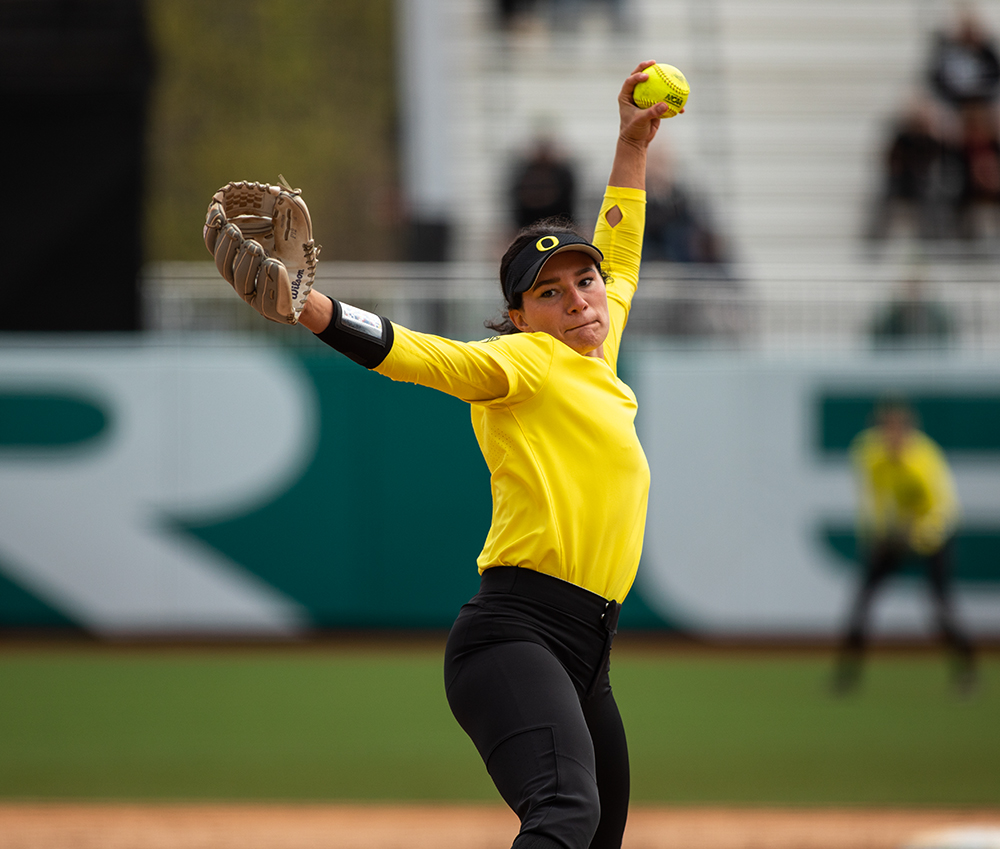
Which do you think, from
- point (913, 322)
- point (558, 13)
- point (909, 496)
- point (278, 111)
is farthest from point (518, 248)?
point (278, 111)

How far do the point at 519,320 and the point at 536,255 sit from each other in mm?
249

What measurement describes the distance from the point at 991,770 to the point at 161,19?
3081 centimetres

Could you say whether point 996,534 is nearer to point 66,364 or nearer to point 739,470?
point 739,470

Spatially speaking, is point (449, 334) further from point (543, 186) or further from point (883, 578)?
point (883, 578)

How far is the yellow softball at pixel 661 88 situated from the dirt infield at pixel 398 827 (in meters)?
3.57

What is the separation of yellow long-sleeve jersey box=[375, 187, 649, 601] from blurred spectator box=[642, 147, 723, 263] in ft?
30.2

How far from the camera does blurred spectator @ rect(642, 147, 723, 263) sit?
12.4 metres

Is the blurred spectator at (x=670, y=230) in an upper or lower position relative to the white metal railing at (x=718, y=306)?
upper

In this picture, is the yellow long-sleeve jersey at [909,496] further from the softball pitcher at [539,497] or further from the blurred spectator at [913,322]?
the softball pitcher at [539,497]

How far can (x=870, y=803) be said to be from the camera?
6457 mm

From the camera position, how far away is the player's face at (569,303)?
132 inches

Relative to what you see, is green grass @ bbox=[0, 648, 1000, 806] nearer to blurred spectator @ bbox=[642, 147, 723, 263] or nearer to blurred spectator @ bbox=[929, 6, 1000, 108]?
blurred spectator @ bbox=[642, 147, 723, 263]

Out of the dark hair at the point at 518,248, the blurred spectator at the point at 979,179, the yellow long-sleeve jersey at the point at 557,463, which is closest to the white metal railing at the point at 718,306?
the blurred spectator at the point at 979,179

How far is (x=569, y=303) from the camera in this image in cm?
336
